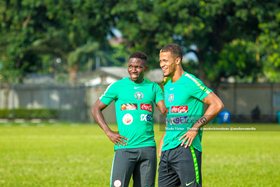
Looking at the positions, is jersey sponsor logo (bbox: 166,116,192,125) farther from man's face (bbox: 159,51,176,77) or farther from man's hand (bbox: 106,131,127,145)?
man's hand (bbox: 106,131,127,145)

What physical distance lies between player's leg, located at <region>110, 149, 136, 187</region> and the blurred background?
42.1 meters

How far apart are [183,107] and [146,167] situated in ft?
3.28

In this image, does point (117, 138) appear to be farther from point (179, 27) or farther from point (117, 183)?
point (179, 27)

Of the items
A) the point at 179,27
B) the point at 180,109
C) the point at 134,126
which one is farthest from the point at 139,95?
the point at 179,27

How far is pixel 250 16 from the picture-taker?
5378 cm

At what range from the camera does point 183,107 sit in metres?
8.91

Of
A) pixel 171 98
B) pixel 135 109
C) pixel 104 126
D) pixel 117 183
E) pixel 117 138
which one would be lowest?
pixel 117 183

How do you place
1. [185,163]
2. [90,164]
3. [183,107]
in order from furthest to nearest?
[90,164], [183,107], [185,163]

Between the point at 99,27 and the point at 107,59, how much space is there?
7900 cm

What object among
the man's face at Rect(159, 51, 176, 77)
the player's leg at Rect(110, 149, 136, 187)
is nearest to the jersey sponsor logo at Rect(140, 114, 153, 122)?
the player's leg at Rect(110, 149, 136, 187)

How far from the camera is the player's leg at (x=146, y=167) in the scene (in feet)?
30.6

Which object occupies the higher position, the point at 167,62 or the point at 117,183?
the point at 167,62

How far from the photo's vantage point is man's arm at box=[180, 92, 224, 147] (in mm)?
8664

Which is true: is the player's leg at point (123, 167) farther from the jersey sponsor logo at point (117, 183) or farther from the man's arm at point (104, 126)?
the man's arm at point (104, 126)
